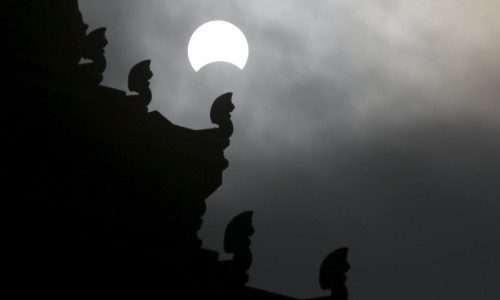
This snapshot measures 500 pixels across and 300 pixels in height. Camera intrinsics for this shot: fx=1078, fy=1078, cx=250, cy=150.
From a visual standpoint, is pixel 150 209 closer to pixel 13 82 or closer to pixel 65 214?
pixel 65 214

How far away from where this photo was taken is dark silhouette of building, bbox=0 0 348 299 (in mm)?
20562

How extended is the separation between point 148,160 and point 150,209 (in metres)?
1.32

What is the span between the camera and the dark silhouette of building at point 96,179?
20562mm

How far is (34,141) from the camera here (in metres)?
Answer: 21.9

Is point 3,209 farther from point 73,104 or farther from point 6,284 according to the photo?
point 73,104

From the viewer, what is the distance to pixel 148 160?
23.0 m

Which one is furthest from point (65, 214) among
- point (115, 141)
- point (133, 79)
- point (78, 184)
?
point (133, 79)

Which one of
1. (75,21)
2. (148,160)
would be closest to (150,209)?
(148,160)

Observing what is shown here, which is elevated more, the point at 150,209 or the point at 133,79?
the point at 133,79

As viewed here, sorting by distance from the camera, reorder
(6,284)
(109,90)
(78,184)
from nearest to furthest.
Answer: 1. (6,284)
2. (78,184)
3. (109,90)

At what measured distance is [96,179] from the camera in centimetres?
2189

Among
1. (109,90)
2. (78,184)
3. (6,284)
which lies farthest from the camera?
(109,90)

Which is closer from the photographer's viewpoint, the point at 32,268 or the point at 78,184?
the point at 32,268

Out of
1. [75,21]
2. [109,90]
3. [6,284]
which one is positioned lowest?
[6,284]
